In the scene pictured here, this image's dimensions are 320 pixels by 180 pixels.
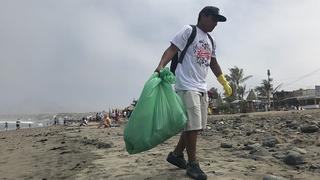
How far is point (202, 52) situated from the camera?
4.98 m

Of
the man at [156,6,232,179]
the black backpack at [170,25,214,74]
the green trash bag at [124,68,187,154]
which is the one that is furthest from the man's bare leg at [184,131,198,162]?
the black backpack at [170,25,214,74]

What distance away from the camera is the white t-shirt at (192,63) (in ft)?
16.0

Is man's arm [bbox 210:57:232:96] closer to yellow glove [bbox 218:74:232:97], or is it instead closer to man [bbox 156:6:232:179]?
yellow glove [bbox 218:74:232:97]

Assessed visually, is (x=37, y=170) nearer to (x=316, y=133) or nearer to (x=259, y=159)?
(x=259, y=159)

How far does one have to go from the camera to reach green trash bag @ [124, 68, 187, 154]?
443 centimetres

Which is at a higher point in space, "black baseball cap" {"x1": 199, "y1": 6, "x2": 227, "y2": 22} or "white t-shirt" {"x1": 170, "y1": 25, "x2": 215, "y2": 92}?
"black baseball cap" {"x1": 199, "y1": 6, "x2": 227, "y2": 22}

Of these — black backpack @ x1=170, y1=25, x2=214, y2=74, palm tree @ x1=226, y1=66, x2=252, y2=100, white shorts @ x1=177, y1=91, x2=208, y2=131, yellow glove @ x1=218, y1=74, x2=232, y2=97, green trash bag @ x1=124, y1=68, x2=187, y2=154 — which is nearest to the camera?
green trash bag @ x1=124, y1=68, x2=187, y2=154

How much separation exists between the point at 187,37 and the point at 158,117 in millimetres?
951

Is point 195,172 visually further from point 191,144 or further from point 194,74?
point 194,74

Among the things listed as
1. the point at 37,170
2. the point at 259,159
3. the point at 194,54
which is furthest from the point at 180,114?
the point at 37,170

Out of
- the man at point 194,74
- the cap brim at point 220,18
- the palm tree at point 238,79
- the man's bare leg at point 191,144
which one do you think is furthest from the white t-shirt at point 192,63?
the palm tree at point 238,79

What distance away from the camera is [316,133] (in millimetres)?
9547

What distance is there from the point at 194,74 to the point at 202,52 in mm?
261

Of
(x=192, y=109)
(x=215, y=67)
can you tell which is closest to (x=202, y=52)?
(x=215, y=67)
